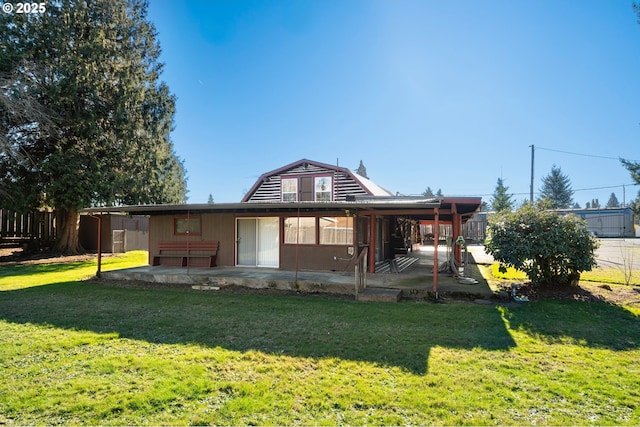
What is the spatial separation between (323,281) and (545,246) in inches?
202

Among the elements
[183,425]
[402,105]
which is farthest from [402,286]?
[402,105]

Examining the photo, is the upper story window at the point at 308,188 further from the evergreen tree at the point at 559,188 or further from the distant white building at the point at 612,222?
the evergreen tree at the point at 559,188

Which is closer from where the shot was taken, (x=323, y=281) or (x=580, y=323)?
(x=580, y=323)

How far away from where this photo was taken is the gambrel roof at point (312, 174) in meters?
16.2

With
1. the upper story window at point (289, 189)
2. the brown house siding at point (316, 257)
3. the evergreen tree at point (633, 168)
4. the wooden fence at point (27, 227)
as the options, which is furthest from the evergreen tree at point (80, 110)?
the evergreen tree at point (633, 168)

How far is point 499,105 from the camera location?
47.9 feet

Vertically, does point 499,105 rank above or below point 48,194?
above

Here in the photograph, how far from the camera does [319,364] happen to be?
12.5 ft

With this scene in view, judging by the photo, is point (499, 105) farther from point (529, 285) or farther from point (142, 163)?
point (142, 163)

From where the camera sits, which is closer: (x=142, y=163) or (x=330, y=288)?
(x=330, y=288)

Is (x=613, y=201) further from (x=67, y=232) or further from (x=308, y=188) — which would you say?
(x=67, y=232)

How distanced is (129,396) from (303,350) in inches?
77.3

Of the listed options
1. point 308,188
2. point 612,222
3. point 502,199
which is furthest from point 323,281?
point 612,222

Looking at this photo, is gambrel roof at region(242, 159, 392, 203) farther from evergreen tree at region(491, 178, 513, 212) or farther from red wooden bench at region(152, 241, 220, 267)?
evergreen tree at region(491, 178, 513, 212)
